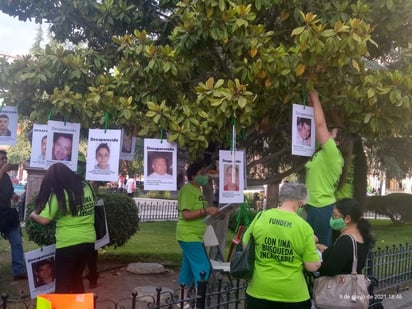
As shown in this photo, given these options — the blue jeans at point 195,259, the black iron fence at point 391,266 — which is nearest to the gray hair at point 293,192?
the blue jeans at point 195,259

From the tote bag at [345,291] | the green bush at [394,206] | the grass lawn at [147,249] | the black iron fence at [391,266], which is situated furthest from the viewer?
the green bush at [394,206]

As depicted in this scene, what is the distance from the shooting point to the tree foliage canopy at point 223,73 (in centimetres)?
472

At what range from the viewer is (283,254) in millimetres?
3930

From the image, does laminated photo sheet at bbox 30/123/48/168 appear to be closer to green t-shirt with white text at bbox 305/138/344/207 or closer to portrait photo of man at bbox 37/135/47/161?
portrait photo of man at bbox 37/135/47/161

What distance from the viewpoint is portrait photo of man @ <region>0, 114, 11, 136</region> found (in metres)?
5.08

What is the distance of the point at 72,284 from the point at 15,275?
302 centimetres

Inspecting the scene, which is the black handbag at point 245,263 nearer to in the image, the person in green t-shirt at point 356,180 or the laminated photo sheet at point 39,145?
the laminated photo sheet at point 39,145

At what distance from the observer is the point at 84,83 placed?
5453mm

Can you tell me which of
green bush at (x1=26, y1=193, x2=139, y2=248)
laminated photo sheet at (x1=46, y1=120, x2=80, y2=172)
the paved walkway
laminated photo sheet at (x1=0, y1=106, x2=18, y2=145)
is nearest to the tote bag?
laminated photo sheet at (x1=46, y1=120, x2=80, y2=172)

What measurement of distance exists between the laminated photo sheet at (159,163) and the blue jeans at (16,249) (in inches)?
139

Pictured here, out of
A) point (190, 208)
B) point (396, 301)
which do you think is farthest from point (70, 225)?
point (396, 301)

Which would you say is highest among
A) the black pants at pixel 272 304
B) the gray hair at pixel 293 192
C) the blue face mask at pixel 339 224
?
the gray hair at pixel 293 192

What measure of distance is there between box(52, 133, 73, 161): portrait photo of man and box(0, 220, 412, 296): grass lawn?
2.81 metres

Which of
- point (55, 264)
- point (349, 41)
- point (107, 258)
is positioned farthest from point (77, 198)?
point (107, 258)
